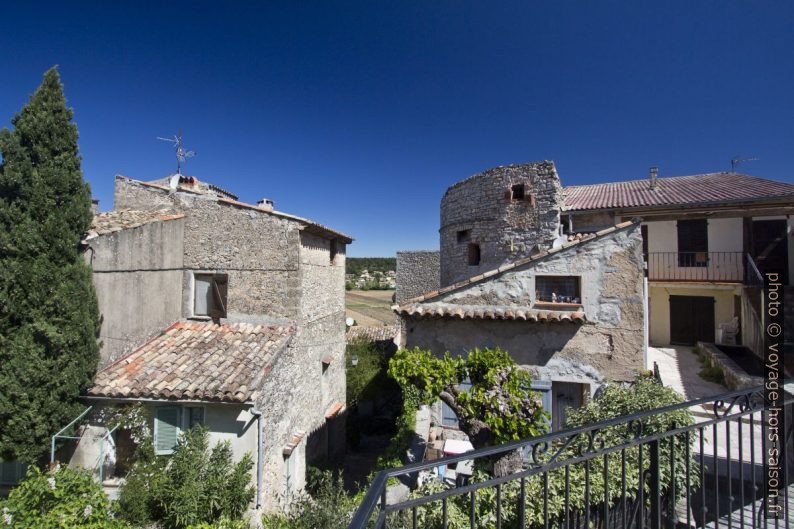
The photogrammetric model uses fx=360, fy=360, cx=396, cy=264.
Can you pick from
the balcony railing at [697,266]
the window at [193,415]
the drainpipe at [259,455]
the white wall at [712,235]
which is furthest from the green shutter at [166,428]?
the white wall at [712,235]

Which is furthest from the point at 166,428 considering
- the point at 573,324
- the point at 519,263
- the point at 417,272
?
the point at 417,272

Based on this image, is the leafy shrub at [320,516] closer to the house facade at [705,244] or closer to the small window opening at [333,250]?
the small window opening at [333,250]

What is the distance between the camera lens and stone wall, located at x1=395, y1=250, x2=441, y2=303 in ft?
82.6

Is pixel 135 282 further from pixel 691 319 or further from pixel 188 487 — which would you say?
pixel 691 319

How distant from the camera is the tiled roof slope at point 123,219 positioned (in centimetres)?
810

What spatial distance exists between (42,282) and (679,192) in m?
19.1

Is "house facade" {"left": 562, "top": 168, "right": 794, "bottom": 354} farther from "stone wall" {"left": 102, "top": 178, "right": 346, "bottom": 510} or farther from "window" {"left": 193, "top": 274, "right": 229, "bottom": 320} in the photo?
"window" {"left": 193, "top": 274, "right": 229, "bottom": 320}

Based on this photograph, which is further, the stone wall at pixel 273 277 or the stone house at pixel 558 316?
the stone wall at pixel 273 277

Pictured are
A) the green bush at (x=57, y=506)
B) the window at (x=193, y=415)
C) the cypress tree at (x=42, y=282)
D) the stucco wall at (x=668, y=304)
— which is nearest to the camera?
the green bush at (x=57, y=506)

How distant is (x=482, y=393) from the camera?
5605 mm

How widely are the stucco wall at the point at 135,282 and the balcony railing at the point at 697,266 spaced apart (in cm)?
1538

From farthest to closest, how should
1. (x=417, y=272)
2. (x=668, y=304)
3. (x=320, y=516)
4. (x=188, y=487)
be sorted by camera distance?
(x=417, y=272)
(x=668, y=304)
(x=320, y=516)
(x=188, y=487)

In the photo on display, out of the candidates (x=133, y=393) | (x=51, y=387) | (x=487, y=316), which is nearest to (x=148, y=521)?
(x=133, y=393)

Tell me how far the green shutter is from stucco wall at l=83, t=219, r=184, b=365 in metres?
2.01
